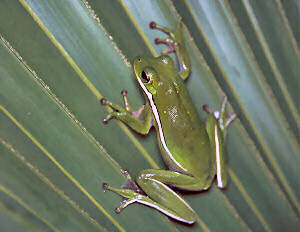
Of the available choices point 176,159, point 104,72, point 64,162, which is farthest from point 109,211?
point 104,72

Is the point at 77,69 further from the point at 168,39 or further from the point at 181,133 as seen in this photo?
the point at 181,133

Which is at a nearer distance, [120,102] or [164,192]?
[120,102]

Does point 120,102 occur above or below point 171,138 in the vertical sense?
above

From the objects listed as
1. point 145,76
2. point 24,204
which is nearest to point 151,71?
point 145,76

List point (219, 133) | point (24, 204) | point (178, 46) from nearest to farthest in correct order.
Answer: point (24, 204), point (178, 46), point (219, 133)

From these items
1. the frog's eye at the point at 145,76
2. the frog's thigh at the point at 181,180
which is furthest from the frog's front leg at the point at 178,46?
the frog's thigh at the point at 181,180

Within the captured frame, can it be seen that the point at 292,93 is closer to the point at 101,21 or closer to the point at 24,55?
the point at 101,21
